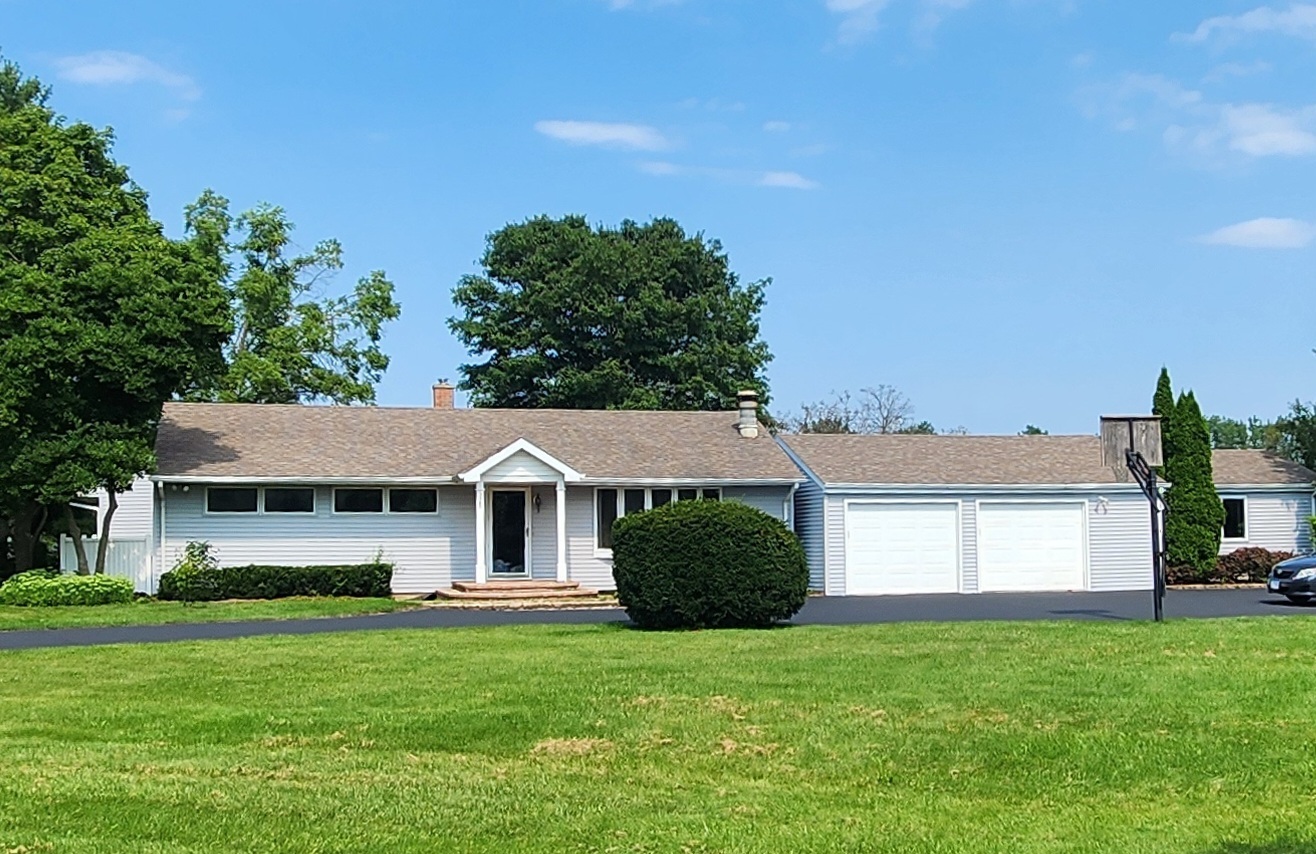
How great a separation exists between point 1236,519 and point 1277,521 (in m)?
A: 1.06

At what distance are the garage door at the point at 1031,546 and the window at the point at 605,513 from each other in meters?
8.29

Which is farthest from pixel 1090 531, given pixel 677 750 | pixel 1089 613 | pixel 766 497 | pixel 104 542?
pixel 677 750

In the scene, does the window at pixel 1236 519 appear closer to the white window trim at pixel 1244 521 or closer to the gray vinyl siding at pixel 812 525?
the white window trim at pixel 1244 521

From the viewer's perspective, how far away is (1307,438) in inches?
1497

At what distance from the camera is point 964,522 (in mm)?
31266

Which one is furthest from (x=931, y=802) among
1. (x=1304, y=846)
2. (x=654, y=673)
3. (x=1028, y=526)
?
(x=1028, y=526)

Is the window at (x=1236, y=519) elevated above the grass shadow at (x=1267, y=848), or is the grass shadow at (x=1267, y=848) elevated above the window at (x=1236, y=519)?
the window at (x=1236, y=519)

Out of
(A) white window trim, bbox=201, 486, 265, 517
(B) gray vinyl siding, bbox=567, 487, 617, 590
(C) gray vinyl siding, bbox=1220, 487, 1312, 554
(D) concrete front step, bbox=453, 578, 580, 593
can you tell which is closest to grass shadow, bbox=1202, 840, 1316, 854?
(D) concrete front step, bbox=453, 578, 580, 593

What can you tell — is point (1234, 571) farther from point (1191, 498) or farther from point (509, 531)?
point (509, 531)

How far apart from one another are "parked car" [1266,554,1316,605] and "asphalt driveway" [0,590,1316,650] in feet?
0.99

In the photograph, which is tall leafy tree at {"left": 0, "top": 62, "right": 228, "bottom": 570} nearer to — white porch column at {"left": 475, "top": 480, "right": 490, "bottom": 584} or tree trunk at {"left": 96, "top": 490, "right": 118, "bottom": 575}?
tree trunk at {"left": 96, "top": 490, "right": 118, "bottom": 575}

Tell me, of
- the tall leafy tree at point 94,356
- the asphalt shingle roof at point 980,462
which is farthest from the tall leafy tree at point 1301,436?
the tall leafy tree at point 94,356

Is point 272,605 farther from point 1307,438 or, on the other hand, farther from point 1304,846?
point 1307,438

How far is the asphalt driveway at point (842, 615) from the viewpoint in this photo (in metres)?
19.6
